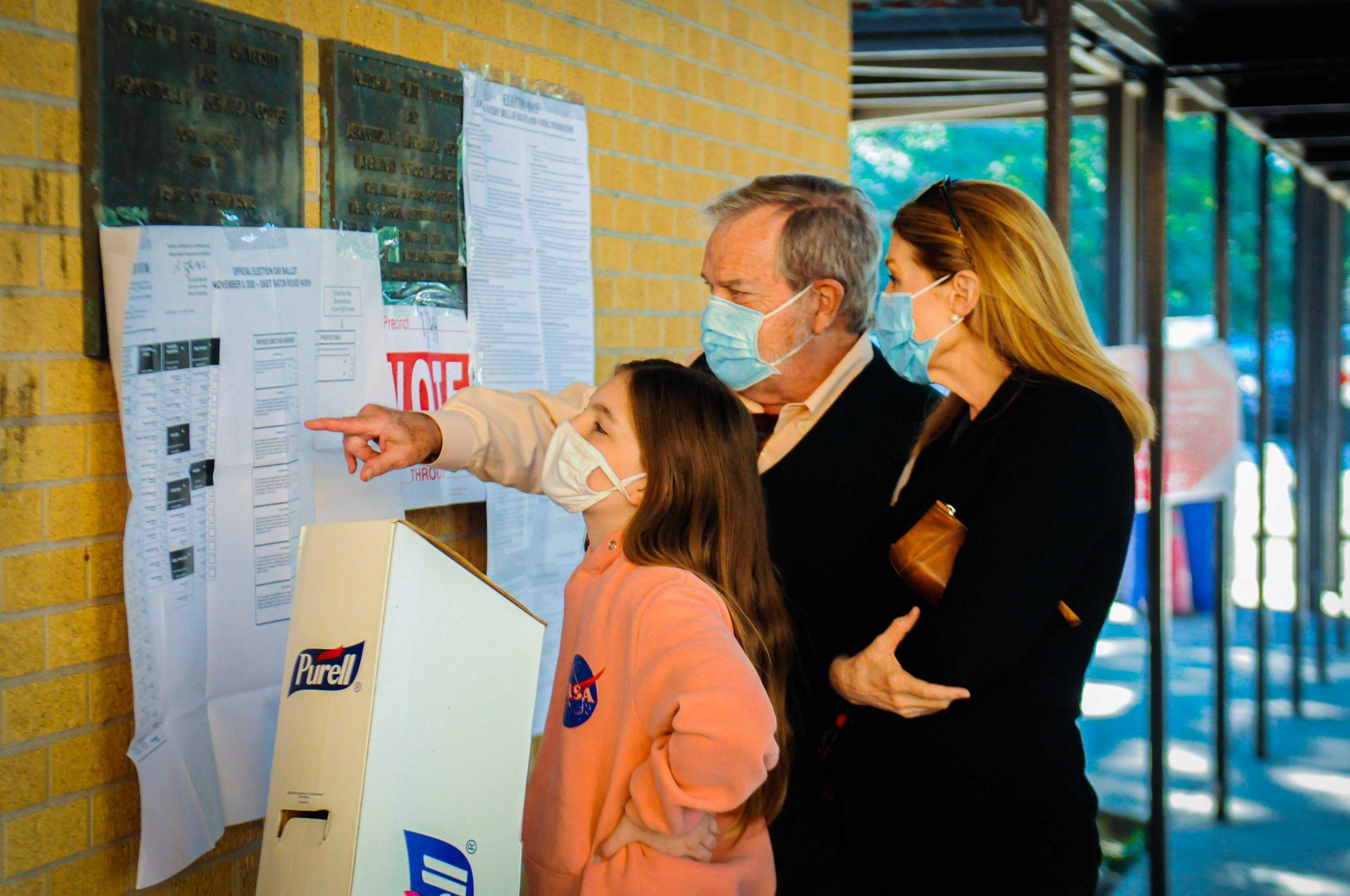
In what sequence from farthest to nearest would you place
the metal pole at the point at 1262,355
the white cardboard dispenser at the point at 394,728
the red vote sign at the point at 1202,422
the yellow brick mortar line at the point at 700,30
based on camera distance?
the metal pole at the point at 1262,355 < the red vote sign at the point at 1202,422 < the yellow brick mortar line at the point at 700,30 < the white cardboard dispenser at the point at 394,728

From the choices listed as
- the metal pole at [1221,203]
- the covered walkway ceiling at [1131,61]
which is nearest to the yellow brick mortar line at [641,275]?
the covered walkway ceiling at [1131,61]

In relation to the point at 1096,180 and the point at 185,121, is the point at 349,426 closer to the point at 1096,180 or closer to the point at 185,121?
the point at 185,121

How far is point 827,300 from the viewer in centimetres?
263

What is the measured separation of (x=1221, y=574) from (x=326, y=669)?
215 inches

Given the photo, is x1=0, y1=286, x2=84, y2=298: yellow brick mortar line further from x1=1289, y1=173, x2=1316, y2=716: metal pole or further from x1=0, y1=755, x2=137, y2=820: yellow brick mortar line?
x1=1289, y1=173, x2=1316, y2=716: metal pole

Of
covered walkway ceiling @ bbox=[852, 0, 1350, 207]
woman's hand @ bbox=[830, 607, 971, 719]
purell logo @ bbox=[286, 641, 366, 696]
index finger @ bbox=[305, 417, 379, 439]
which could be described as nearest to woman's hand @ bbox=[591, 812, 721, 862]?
woman's hand @ bbox=[830, 607, 971, 719]

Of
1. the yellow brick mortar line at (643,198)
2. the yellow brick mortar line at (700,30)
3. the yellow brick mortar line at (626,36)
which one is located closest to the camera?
the yellow brick mortar line at (626,36)

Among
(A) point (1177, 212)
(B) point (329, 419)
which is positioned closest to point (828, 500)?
(B) point (329, 419)

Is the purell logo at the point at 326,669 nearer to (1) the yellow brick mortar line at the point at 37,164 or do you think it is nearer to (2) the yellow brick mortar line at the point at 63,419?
(2) the yellow brick mortar line at the point at 63,419

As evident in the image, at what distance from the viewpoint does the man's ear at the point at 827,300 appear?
2.63 meters

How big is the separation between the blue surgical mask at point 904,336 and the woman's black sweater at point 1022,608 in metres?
0.18

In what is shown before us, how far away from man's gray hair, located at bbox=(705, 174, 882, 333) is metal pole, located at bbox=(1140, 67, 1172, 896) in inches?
103

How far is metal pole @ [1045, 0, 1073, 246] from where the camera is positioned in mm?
3500

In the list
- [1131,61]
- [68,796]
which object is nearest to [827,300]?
[68,796]
